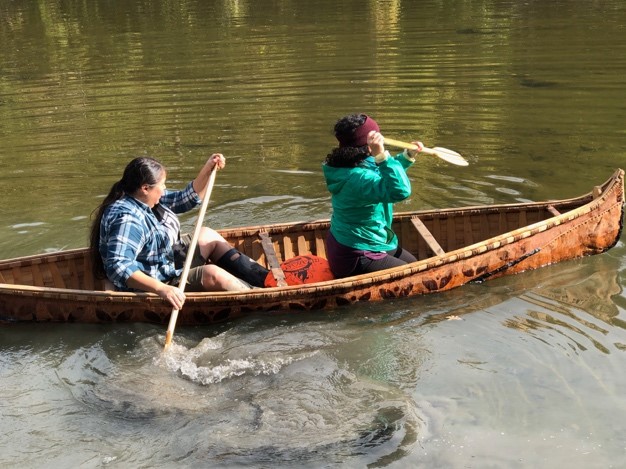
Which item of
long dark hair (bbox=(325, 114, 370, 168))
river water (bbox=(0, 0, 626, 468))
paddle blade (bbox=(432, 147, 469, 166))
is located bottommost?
river water (bbox=(0, 0, 626, 468))

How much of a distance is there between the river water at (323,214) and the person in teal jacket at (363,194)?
17.4 inches

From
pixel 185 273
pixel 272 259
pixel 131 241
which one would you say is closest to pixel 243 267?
pixel 272 259

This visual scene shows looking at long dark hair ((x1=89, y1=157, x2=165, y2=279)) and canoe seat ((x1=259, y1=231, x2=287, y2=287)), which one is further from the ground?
long dark hair ((x1=89, y1=157, x2=165, y2=279))

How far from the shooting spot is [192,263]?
757cm

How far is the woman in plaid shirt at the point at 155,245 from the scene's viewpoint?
6.71 meters

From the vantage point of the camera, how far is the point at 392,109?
532 inches

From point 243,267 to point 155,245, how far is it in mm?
876

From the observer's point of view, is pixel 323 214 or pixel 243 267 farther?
pixel 323 214

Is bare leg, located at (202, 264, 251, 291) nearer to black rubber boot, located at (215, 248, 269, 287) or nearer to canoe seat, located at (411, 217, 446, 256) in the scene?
black rubber boot, located at (215, 248, 269, 287)

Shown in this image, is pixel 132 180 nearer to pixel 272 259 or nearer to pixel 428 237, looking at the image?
pixel 272 259

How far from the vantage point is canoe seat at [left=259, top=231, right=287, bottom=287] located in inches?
287

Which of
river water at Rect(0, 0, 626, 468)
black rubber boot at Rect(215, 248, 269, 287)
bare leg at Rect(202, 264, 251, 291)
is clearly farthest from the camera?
black rubber boot at Rect(215, 248, 269, 287)

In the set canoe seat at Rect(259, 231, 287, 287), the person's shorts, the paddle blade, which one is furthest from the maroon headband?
the person's shorts

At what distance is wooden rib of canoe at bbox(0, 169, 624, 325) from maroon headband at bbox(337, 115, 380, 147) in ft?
3.51
